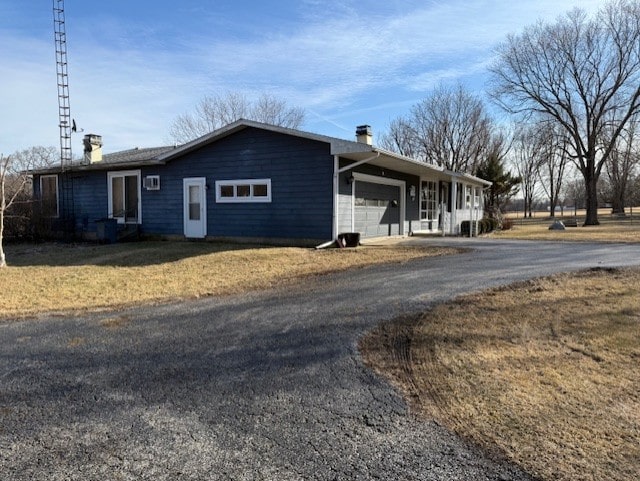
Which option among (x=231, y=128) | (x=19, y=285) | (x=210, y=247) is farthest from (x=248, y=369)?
(x=231, y=128)

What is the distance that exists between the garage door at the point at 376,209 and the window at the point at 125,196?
797 cm

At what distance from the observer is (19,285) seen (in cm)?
835

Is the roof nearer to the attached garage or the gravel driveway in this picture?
the attached garage

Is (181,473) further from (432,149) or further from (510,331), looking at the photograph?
(432,149)

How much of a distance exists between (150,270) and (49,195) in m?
11.2

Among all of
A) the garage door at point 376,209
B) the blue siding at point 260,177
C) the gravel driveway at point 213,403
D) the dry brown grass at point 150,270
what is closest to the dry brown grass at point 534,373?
the gravel driveway at point 213,403

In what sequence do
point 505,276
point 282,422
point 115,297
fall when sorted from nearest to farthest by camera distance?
point 282,422
point 115,297
point 505,276

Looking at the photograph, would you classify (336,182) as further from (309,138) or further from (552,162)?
(552,162)

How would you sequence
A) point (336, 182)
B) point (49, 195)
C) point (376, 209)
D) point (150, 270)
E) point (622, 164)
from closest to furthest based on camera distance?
point (150, 270), point (336, 182), point (376, 209), point (49, 195), point (622, 164)

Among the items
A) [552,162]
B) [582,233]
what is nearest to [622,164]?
[552,162]

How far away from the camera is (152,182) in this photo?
53.0 ft

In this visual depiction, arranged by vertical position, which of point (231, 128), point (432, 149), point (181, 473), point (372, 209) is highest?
point (432, 149)

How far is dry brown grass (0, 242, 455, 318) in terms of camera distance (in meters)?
Result: 7.43

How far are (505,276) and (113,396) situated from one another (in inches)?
267
